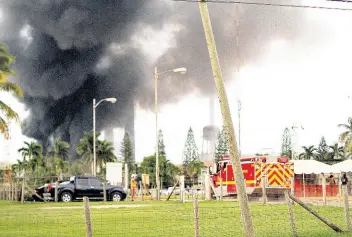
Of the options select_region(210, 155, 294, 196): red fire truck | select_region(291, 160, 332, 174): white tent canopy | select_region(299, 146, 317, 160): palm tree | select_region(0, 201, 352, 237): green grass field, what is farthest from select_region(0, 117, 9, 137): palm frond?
select_region(299, 146, 317, 160): palm tree

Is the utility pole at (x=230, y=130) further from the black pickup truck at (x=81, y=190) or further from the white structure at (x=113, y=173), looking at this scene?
the white structure at (x=113, y=173)

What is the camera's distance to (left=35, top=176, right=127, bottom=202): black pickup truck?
38.5 m

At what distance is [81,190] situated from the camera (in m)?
38.7

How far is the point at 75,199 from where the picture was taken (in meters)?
39.1

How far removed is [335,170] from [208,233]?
29108 millimetres

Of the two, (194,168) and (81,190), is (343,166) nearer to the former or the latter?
(81,190)

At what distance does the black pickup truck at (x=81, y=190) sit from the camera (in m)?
38.5

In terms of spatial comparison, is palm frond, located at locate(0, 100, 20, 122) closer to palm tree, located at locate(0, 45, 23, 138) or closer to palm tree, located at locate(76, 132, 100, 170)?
palm tree, located at locate(0, 45, 23, 138)

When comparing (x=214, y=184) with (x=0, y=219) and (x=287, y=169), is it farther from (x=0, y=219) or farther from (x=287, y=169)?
(x=0, y=219)

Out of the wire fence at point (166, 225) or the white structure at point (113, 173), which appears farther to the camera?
the white structure at point (113, 173)

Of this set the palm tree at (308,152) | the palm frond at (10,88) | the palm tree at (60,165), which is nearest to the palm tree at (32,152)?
the palm tree at (60,165)

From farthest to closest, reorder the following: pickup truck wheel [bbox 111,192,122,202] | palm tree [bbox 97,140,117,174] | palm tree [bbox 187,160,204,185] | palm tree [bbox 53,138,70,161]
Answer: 1. palm tree [bbox 53,138,70,161]
2. palm tree [bbox 187,160,204,185]
3. palm tree [bbox 97,140,117,174]
4. pickup truck wheel [bbox 111,192,122,202]

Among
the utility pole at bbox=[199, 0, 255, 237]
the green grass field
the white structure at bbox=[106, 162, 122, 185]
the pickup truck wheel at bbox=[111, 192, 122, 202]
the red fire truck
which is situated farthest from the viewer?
the white structure at bbox=[106, 162, 122, 185]

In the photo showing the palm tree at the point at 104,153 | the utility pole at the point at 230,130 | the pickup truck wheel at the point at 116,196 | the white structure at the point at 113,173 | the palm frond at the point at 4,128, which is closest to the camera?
the utility pole at the point at 230,130
